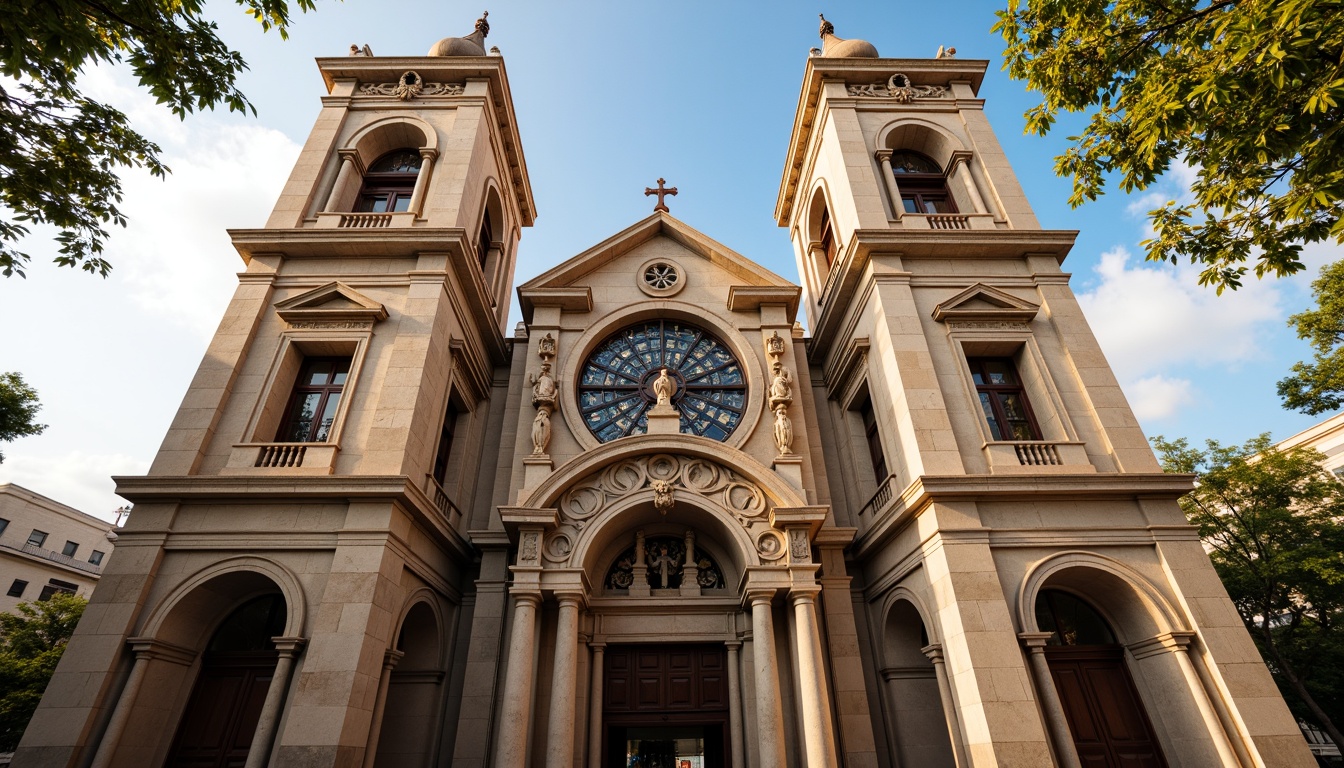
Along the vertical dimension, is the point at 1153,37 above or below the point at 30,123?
above

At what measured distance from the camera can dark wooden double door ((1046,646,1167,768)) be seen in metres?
10.3

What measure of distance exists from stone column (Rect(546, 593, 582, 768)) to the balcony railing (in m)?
43.0

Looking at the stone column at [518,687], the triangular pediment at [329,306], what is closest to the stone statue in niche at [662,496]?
the stone column at [518,687]

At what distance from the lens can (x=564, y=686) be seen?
11102 mm

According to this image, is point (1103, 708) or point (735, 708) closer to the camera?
point (1103, 708)

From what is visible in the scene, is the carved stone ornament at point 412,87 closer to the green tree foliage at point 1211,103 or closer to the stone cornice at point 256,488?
the stone cornice at point 256,488

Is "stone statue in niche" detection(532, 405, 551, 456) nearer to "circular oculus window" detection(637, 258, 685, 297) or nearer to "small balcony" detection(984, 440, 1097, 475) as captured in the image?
"circular oculus window" detection(637, 258, 685, 297)

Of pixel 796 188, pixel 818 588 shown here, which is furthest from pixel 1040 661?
pixel 796 188

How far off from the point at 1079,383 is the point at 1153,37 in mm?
6655

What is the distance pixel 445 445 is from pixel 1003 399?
13.8 meters

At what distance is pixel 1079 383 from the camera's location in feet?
42.4

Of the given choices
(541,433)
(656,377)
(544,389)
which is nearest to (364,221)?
(544,389)

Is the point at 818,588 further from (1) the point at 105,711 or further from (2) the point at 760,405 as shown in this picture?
(1) the point at 105,711

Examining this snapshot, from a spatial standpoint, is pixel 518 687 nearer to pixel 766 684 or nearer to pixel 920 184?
pixel 766 684
